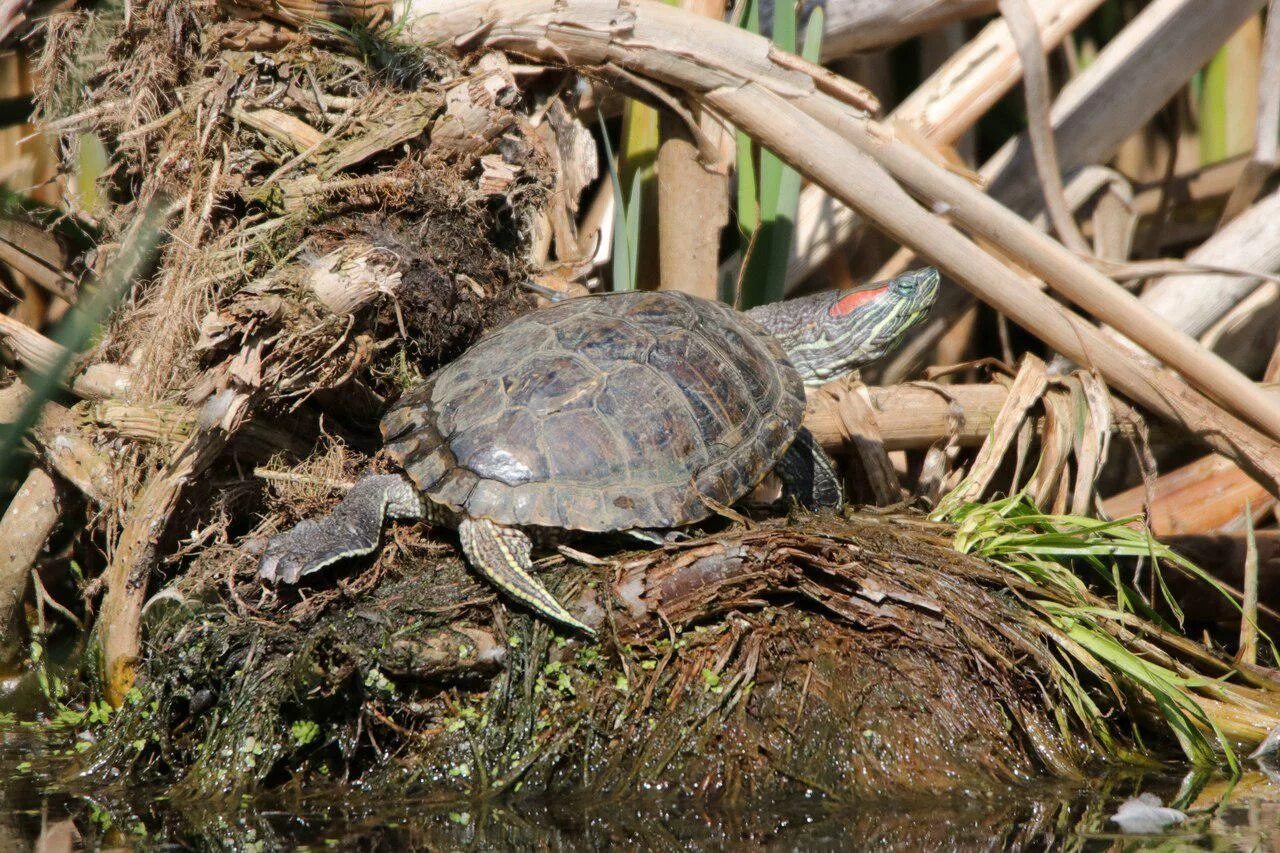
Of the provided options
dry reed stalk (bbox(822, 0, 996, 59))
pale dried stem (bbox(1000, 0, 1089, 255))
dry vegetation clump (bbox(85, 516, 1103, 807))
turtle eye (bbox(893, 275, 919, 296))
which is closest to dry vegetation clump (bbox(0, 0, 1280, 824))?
dry vegetation clump (bbox(85, 516, 1103, 807))

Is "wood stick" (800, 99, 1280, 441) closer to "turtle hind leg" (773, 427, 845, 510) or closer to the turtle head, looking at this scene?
the turtle head

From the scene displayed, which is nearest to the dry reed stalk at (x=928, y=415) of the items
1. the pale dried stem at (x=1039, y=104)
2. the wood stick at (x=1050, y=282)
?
the wood stick at (x=1050, y=282)

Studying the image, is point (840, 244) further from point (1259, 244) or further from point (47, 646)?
point (47, 646)

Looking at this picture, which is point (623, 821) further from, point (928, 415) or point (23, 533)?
point (23, 533)

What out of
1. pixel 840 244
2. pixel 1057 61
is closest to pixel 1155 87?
pixel 1057 61

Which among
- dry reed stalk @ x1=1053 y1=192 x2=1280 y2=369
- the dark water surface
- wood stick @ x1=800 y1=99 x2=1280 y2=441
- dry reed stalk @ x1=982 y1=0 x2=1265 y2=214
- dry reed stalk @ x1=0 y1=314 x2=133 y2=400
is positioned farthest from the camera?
dry reed stalk @ x1=982 y1=0 x2=1265 y2=214

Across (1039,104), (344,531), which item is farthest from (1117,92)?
(344,531)
